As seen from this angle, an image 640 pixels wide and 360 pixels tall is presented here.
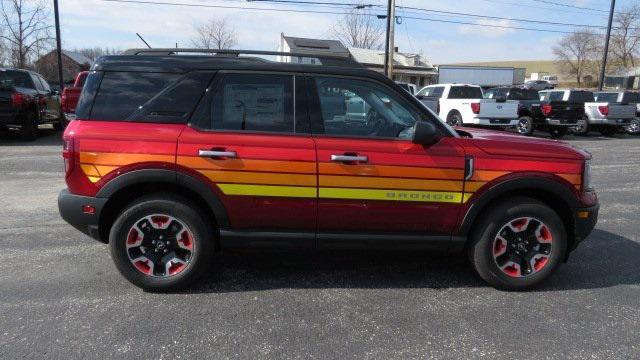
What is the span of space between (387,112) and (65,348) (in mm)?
2771

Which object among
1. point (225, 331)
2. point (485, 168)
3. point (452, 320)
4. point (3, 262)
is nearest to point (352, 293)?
point (452, 320)

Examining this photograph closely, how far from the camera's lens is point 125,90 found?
12.2 feet

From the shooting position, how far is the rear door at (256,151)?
3607 millimetres

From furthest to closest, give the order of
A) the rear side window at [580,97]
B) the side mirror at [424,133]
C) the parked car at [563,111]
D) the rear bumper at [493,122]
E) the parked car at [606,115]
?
1. the parked car at [606,115]
2. the rear side window at [580,97]
3. the parked car at [563,111]
4. the rear bumper at [493,122]
5. the side mirror at [424,133]

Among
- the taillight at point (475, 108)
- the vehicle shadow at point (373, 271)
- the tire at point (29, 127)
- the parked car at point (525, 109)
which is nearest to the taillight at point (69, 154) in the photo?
the vehicle shadow at point (373, 271)

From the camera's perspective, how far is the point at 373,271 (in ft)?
14.3

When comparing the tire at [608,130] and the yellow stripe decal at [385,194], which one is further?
the tire at [608,130]

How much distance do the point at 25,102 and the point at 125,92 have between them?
1033 cm

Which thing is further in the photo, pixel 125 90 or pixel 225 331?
pixel 125 90

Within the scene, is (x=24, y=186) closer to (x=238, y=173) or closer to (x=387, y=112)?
(x=238, y=173)

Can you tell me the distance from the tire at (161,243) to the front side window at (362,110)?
4.22 ft

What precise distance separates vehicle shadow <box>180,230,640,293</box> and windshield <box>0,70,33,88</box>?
11278mm

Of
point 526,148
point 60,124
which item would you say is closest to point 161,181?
point 526,148

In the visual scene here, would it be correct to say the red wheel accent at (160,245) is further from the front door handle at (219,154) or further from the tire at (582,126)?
the tire at (582,126)
